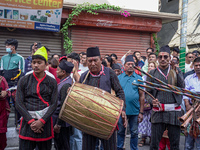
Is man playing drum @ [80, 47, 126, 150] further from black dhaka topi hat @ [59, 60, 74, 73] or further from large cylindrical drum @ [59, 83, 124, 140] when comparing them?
black dhaka topi hat @ [59, 60, 74, 73]

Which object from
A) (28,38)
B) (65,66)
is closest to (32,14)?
(28,38)

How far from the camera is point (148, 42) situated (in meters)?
12.0

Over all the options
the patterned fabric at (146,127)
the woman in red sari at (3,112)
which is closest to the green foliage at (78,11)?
the patterned fabric at (146,127)

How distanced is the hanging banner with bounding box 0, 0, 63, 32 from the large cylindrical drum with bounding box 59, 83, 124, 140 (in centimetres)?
717

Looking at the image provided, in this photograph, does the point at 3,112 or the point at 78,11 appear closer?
the point at 3,112

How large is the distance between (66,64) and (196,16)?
12.6m

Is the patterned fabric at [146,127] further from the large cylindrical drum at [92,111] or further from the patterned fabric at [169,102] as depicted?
the large cylindrical drum at [92,111]

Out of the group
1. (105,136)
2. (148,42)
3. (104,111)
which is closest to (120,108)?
(104,111)

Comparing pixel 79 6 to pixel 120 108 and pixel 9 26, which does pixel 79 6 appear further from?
pixel 120 108

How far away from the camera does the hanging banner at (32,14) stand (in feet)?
28.9

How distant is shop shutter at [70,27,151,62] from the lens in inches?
417

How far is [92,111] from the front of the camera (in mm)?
2875

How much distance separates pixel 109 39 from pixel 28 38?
3.97 m

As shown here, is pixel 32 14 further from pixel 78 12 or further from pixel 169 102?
pixel 169 102
